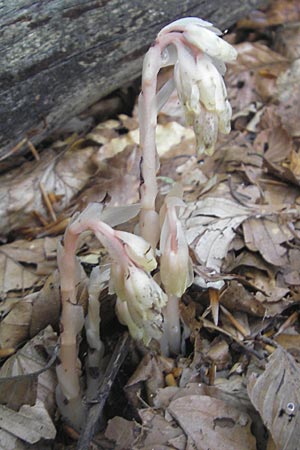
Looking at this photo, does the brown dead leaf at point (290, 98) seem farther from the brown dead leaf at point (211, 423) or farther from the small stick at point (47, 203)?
the brown dead leaf at point (211, 423)

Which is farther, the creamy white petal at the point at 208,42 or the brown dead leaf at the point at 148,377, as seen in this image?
the brown dead leaf at the point at 148,377

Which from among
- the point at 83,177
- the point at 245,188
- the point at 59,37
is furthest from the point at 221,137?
the point at 59,37

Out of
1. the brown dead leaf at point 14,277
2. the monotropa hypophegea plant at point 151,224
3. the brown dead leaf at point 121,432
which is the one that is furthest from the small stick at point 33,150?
the brown dead leaf at point 121,432

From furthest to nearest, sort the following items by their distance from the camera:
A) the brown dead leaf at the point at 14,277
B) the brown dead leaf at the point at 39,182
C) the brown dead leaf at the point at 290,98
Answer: the brown dead leaf at the point at 290,98, the brown dead leaf at the point at 39,182, the brown dead leaf at the point at 14,277

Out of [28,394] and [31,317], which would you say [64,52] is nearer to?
[31,317]

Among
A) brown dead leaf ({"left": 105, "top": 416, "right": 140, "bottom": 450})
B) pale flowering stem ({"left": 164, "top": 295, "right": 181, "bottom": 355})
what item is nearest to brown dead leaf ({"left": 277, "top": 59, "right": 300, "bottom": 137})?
pale flowering stem ({"left": 164, "top": 295, "right": 181, "bottom": 355})

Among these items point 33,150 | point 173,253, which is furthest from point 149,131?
point 33,150

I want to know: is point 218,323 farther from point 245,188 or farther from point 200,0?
A: point 200,0

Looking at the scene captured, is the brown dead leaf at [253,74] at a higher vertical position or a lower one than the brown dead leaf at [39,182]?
lower

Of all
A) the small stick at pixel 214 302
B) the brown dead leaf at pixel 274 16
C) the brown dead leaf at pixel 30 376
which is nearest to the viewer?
the brown dead leaf at pixel 30 376
